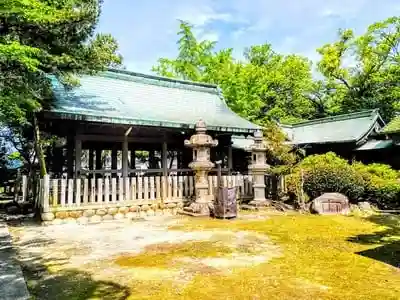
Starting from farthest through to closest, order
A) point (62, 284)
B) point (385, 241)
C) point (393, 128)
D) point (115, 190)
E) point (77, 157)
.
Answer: point (393, 128) < point (77, 157) < point (115, 190) < point (385, 241) < point (62, 284)

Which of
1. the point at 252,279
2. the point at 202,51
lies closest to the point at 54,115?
the point at 252,279

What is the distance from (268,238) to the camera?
7395 mm

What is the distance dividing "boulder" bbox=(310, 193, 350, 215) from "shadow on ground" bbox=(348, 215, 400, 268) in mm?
1448

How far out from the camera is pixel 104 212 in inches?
411

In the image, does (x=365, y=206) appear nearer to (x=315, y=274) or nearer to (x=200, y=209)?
(x=200, y=209)

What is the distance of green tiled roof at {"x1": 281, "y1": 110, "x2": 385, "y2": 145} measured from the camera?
19.6 metres

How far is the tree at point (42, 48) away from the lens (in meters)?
7.03

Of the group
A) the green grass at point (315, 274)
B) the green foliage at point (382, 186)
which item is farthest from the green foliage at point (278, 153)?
the green grass at point (315, 274)

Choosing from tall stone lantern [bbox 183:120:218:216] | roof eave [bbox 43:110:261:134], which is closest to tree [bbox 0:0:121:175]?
roof eave [bbox 43:110:261:134]

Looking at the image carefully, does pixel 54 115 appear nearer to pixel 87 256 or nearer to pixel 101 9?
pixel 101 9

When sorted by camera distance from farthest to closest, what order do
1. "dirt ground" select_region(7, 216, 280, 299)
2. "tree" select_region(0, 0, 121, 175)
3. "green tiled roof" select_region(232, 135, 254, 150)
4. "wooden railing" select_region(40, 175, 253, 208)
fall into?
"green tiled roof" select_region(232, 135, 254, 150)
"wooden railing" select_region(40, 175, 253, 208)
"tree" select_region(0, 0, 121, 175)
"dirt ground" select_region(7, 216, 280, 299)

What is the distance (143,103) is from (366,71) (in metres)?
25.1

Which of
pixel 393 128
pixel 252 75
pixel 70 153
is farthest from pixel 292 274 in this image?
pixel 252 75

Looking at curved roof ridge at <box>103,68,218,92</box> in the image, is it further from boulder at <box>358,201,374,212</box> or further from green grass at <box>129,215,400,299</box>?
green grass at <box>129,215,400,299</box>
